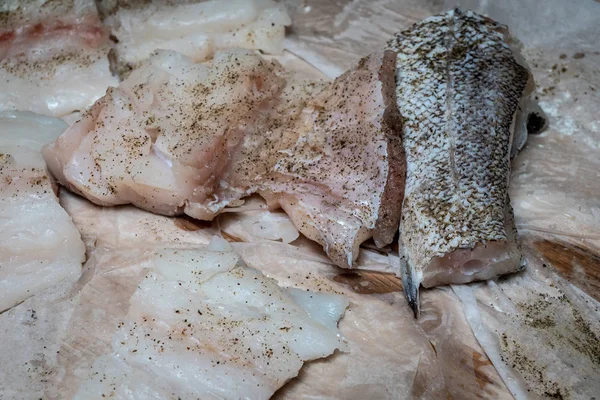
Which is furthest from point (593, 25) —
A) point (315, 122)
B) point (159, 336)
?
point (159, 336)

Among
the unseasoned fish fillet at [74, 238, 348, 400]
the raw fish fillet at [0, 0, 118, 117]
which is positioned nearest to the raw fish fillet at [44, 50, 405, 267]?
the unseasoned fish fillet at [74, 238, 348, 400]

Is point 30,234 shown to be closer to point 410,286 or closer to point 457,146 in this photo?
point 410,286

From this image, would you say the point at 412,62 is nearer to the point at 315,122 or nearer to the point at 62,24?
the point at 315,122

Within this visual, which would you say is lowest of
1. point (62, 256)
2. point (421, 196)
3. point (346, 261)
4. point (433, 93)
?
point (62, 256)

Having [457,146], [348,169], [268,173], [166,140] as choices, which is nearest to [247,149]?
[268,173]

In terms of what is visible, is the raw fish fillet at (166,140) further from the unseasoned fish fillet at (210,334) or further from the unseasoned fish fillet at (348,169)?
the unseasoned fish fillet at (210,334)

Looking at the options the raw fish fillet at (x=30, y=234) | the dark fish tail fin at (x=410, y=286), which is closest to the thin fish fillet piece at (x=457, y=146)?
the dark fish tail fin at (x=410, y=286)
